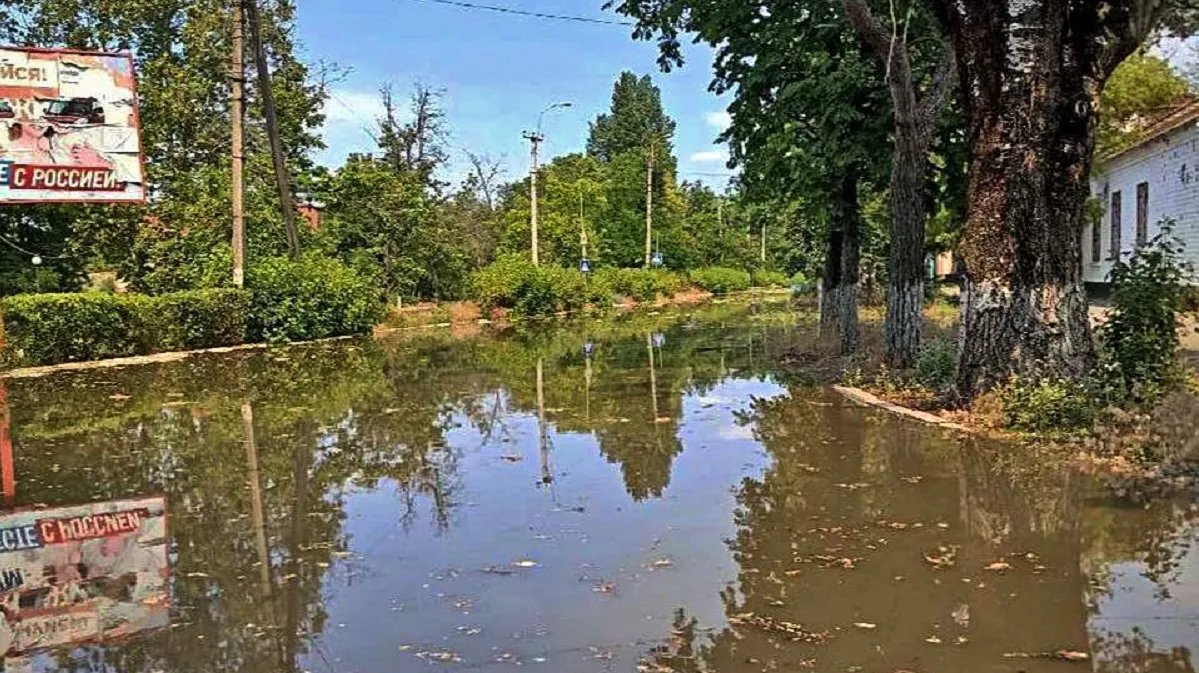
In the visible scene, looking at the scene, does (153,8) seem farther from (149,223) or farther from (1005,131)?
(1005,131)

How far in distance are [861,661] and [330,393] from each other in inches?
486

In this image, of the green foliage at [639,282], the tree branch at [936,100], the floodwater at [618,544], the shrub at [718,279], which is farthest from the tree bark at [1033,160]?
the shrub at [718,279]

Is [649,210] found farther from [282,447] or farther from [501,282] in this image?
[282,447]

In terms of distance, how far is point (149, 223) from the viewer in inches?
1345

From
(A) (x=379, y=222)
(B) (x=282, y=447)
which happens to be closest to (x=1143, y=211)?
(B) (x=282, y=447)

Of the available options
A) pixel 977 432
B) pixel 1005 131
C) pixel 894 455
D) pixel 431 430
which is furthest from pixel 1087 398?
pixel 431 430

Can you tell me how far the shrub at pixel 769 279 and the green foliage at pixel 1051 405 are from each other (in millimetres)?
67694

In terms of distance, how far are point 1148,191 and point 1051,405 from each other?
17.1 meters

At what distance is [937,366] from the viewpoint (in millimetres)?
12375

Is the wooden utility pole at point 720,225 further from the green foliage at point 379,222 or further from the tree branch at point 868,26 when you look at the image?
the tree branch at point 868,26

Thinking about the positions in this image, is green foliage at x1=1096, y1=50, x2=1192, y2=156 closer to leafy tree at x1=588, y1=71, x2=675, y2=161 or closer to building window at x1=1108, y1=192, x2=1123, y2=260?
building window at x1=1108, y1=192, x2=1123, y2=260

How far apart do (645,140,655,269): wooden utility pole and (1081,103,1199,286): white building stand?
1192 inches

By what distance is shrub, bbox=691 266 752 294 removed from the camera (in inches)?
2482

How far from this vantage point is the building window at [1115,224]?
86.9ft
